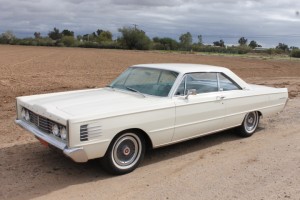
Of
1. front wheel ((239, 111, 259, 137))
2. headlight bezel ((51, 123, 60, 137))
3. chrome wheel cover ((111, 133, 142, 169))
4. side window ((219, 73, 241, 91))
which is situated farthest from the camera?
front wheel ((239, 111, 259, 137))

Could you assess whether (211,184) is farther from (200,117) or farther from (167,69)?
(167,69)

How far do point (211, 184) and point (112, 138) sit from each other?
1363 millimetres

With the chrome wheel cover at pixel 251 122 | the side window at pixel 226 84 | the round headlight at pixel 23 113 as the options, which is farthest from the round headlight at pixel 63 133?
the chrome wheel cover at pixel 251 122

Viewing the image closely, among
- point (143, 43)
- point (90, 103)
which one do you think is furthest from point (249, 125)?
point (143, 43)

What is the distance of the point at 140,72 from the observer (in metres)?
6.17

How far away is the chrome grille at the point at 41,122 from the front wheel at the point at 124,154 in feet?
2.66

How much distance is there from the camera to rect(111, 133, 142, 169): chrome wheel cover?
488cm

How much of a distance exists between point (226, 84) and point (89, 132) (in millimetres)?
3000

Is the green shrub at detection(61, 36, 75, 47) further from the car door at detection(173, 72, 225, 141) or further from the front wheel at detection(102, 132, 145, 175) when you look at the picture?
the front wheel at detection(102, 132, 145, 175)

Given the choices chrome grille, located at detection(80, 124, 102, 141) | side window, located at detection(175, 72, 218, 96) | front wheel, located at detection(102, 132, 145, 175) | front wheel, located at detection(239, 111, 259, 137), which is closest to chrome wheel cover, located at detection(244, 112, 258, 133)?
front wheel, located at detection(239, 111, 259, 137)

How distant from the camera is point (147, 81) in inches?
237

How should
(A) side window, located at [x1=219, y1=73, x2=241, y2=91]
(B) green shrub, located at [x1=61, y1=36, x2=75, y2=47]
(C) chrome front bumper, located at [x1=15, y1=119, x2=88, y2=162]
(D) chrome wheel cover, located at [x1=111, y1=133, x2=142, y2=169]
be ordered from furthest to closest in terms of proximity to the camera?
(B) green shrub, located at [x1=61, y1=36, x2=75, y2=47] → (A) side window, located at [x1=219, y1=73, x2=241, y2=91] → (D) chrome wheel cover, located at [x1=111, y1=133, x2=142, y2=169] → (C) chrome front bumper, located at [x1=15, y1=119, x2=88, y2=162]

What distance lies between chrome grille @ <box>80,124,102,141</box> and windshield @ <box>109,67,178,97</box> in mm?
1345

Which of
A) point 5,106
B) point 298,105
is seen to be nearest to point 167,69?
point 5,106
